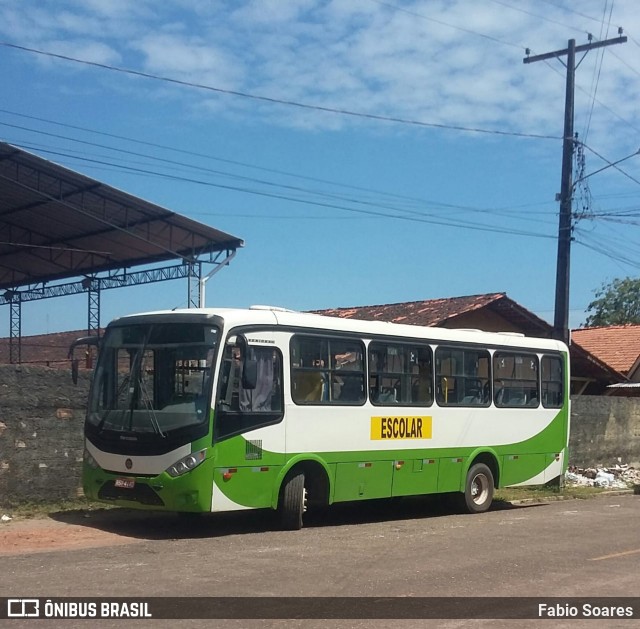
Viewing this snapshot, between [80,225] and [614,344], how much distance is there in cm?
2058

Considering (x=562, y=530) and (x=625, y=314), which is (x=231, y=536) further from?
(x=625, y=314)

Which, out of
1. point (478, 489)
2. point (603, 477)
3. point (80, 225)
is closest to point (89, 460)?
point (478, 489)

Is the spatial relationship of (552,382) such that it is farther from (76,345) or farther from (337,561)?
(76,345)

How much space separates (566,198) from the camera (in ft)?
72.6

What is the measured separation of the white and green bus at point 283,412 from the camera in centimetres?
1143

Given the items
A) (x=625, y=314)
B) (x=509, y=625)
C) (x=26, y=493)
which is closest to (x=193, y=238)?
(x=26, y=493)

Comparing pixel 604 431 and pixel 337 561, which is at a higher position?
pixel 604 431

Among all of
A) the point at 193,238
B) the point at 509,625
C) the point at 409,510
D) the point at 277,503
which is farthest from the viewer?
the point at 193,238

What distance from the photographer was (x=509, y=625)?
7152mm

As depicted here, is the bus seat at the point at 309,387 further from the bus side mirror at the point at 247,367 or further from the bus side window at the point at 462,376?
the bus side window at the point at 462,376

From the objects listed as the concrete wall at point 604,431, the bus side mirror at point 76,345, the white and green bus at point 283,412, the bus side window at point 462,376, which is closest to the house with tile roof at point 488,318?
the concrete wall at point 604,431

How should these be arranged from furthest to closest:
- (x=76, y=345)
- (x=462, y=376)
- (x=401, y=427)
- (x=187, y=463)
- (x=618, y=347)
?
(x=618, y=347), (x=462, y=376), (x=401, y=427), (x=76, y=345), (x=187, y=463)

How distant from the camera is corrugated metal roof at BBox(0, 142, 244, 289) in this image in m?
24.2

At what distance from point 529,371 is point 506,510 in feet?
8.44
